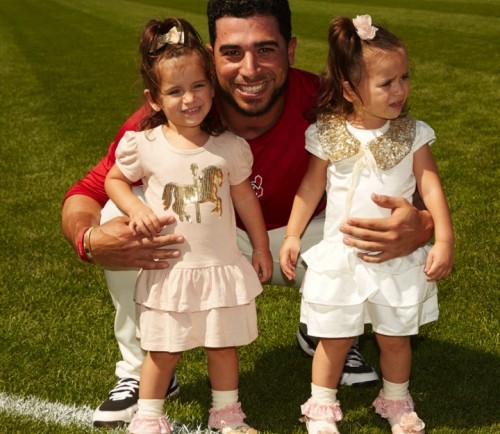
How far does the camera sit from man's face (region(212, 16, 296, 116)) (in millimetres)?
3963

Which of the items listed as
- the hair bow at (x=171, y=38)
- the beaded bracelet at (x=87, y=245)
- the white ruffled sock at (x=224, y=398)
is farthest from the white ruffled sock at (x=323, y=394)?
the hair bow at (x=171, y=38)

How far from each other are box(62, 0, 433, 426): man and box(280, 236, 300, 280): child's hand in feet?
0.82

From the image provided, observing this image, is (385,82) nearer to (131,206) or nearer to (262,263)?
(262,263)

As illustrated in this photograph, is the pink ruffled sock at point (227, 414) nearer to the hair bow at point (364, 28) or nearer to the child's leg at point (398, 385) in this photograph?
the child's leg at point (398, 385)

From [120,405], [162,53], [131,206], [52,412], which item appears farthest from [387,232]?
[52,412]

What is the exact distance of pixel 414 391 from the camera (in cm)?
403

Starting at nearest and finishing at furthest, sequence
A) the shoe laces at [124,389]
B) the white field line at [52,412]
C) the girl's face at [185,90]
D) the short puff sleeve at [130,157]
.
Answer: the girl's face at [185,90] < the short puff sleeve at [130,157] < the white field line at [52,412] < the shoe laces at [124,389]

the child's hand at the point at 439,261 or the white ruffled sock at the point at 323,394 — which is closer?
the child's hand at the point at 439,261

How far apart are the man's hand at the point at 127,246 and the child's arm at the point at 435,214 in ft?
3.27

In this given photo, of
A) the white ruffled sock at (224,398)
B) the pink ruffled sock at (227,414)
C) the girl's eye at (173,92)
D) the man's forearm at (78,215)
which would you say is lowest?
the pink ruffled sock at (227,414)

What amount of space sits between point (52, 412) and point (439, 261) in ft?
5.90

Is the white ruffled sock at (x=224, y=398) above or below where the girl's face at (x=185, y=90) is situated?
below

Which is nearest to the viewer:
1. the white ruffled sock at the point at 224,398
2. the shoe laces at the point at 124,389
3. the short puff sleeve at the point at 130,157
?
the short puff sleeve at the point at 130,157

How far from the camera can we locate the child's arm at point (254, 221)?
143 inches
